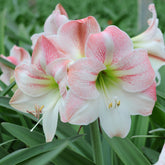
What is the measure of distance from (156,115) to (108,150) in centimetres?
18

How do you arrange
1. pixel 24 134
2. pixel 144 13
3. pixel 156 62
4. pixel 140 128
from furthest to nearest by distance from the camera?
pixel 144 13, pixel 140 128, pixel 24 134, pixel 156 62

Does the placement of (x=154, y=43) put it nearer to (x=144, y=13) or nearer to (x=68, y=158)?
(x=68, y=158)

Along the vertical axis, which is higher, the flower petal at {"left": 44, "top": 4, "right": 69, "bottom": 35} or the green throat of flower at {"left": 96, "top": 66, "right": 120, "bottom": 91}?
the flower petal at {"left": 44, "top": 4, "right": 69, "bottom": 35}

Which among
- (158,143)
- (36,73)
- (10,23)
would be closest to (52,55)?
(36,73)

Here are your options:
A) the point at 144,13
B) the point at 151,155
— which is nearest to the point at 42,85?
the point at 151,155

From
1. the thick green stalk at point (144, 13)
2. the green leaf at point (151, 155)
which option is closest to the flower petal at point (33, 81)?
the green leaf at point (151, 155)

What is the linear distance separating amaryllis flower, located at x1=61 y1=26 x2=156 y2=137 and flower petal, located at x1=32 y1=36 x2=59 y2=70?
2.3 inches

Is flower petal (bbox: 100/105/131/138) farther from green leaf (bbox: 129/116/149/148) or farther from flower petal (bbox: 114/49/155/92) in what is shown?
green leaf (bbox: 129/116/149/148)

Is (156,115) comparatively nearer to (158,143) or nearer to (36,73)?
(158,143)

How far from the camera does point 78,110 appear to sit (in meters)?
0.63

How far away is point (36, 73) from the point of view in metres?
0.69

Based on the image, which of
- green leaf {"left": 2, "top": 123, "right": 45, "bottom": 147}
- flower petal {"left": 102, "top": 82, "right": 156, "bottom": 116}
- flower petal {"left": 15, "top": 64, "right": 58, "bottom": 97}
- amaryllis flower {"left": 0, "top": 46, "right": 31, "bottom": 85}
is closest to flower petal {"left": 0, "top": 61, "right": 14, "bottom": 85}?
amaryllis flower {"left": 0, "top": 46, "right": 31, "bottom": 85}

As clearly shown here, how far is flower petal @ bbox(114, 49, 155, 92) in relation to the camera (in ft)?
2.12

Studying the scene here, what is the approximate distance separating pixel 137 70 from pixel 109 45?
77 millimetres
